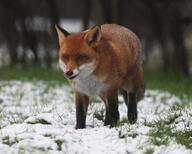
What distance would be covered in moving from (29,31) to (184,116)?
11.7m

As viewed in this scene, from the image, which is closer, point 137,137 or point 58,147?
point 58,147

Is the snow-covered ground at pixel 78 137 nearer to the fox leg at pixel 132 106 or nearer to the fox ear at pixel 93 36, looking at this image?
the fox leg at pixel 132 106

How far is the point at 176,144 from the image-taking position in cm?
405

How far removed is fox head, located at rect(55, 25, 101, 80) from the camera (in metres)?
4.14

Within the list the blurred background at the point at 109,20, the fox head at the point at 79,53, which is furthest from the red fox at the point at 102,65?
the blurred background at the point at 109,20

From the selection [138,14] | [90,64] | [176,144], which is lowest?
[176,144]

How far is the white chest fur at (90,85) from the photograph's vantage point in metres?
4.44

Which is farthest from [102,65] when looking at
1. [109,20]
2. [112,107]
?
[109,20]

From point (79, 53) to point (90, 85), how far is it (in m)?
0.51

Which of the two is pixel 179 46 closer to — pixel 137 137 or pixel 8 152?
pixel 137 137

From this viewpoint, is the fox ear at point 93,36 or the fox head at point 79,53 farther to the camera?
the fox ear at point 93,36

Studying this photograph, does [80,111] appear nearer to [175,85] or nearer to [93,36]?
[93,36]

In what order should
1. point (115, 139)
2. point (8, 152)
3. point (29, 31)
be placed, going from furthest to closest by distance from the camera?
point (29, 31), point (115, 139), point (8, 152)

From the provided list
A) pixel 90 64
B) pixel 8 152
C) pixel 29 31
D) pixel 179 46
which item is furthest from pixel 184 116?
pixel 29 31
